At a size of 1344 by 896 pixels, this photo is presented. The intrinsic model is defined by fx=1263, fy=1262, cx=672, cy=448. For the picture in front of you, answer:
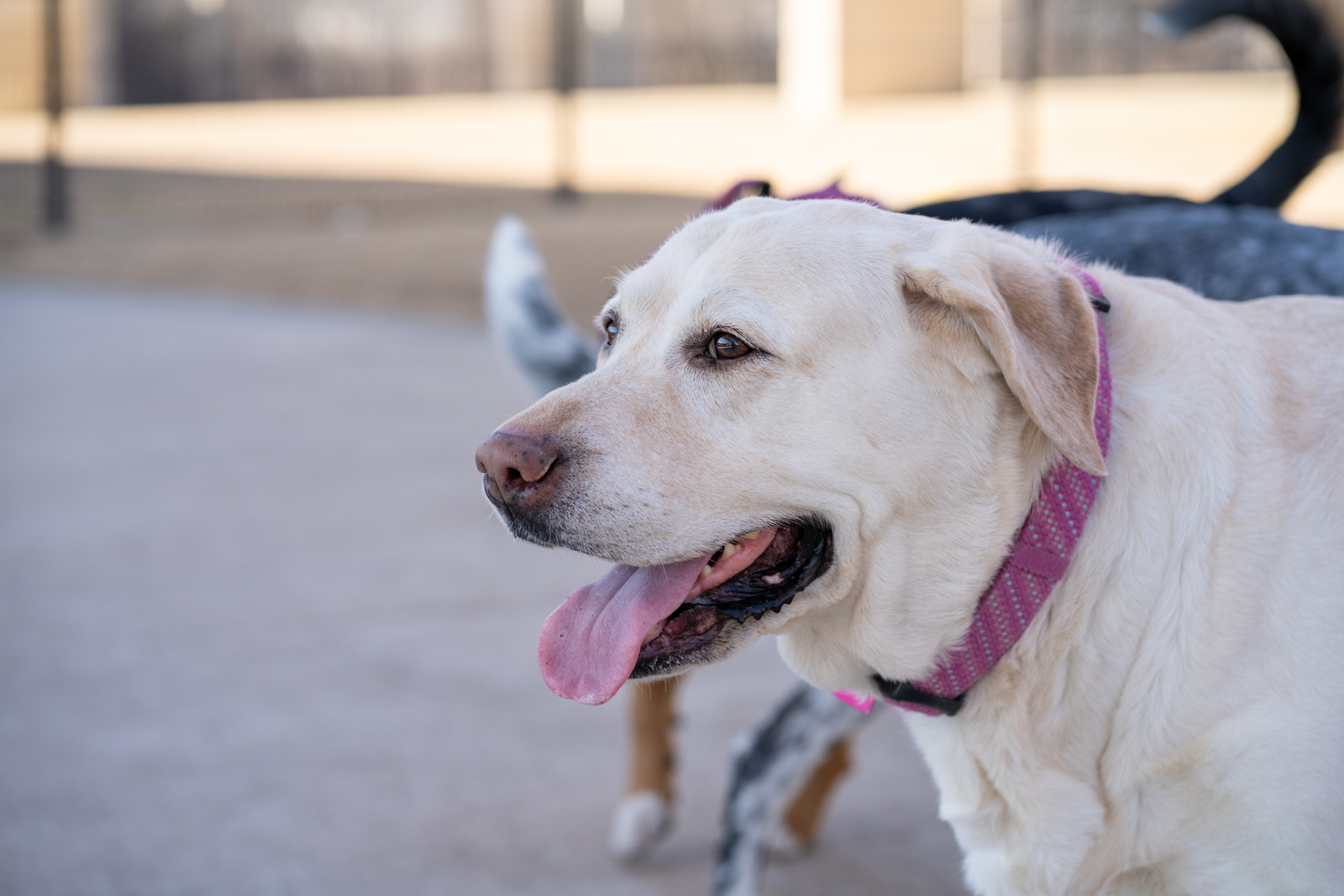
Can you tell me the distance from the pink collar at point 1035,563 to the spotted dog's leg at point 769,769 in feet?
2.93

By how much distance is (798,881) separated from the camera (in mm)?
2928

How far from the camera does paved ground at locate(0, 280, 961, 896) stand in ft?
9.71

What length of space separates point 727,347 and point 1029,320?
435 mm

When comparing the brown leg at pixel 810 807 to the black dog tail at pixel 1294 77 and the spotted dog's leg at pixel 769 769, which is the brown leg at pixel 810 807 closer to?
the spotted dog's leg at pixel 769 769

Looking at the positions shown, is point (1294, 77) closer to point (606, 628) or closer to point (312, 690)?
point (606, 628)

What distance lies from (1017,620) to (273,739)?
7.79ft

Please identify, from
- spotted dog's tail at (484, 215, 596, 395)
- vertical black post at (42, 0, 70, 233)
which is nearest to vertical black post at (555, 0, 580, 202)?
vertical black post at (42, 0, 70, 233)

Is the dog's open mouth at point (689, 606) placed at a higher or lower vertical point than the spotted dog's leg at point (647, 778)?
higher

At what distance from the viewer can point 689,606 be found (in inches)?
74.9

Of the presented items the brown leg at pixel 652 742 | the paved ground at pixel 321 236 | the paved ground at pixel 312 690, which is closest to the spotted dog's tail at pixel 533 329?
the brown leg at pixel 652 742

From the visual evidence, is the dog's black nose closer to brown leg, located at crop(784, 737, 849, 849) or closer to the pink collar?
the pink collar

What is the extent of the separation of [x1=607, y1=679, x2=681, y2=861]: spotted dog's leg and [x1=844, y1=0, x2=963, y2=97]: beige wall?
74.6ft

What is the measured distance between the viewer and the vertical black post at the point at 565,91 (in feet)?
48.0

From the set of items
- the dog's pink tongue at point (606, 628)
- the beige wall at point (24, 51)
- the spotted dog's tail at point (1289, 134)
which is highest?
the beige wall at point (24, 51)
